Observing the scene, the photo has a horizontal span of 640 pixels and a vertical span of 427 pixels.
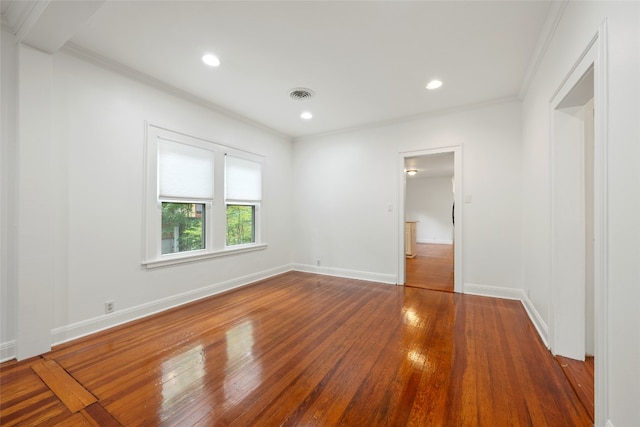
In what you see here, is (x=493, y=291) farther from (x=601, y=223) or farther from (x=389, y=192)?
(x=601, y=223)

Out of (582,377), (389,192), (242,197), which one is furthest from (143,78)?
(582,377)

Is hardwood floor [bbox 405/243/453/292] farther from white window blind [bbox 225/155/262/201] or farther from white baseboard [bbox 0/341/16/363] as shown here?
white baseboard [bbox 0/341/16/363]

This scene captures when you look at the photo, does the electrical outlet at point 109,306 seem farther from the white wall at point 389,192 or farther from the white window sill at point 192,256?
the white wall at point 389,192

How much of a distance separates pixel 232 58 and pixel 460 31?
220 centimetres

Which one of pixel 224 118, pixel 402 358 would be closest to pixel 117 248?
pixel 224 118

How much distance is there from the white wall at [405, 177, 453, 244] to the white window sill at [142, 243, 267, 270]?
7922 millimetres

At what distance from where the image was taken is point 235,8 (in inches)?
79.0

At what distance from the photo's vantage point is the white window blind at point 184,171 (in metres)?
3.18

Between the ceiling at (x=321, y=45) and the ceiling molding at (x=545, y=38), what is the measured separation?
39 millimetres

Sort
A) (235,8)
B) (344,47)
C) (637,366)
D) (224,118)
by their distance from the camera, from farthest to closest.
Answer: (224,118)
(344,47)
(235,8)
(637,366)

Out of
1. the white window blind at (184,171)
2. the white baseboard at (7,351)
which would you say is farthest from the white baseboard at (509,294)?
the white baseboard at (7,351)

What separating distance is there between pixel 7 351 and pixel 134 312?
91cm

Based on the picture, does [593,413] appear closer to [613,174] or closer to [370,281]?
[613,174]

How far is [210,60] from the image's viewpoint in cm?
267
